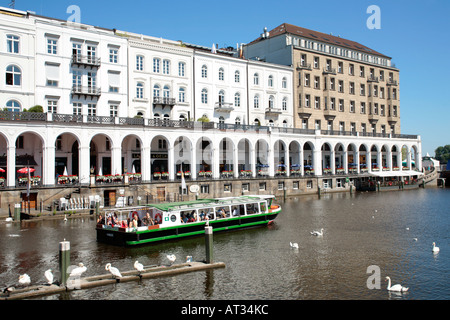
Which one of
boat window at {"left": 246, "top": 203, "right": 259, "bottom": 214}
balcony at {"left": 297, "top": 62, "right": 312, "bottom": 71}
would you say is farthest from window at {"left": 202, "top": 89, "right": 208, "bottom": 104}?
boat window at {"left": 246, "top": 203, "right": 259, "bottom": 214}

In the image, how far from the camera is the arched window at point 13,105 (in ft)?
158

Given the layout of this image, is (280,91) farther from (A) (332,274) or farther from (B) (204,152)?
(A) (332,274)

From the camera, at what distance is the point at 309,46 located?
7806 centimetres

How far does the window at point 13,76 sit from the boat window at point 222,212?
30455 mm

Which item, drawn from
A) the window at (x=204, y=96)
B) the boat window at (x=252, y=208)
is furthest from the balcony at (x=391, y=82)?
the boat window at (x=252, y=208)

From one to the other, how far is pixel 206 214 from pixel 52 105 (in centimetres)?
2888

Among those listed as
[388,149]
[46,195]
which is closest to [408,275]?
[46,195]

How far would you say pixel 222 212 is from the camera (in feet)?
110

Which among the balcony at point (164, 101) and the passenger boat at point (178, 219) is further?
the balcony at point (164, 101)

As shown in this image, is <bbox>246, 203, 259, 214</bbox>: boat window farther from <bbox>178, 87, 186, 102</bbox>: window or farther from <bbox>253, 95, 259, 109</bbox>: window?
<bbox>253, 95, 259, 109</bbox>: window

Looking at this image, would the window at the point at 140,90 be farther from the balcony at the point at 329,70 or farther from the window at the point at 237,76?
the balcony at the point at 329,70

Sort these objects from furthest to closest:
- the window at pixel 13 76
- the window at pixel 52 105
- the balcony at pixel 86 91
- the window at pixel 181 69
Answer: the window at pixel 181 69
the balcony at pixel 86 91
the window at pixel 52 105
the window at pixel 13 76

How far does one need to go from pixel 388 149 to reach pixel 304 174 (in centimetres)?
2556

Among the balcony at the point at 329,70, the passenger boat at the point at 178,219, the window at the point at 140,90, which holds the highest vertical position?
Answer: the balcony at the point at 329,70
